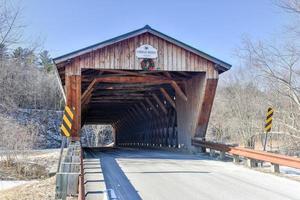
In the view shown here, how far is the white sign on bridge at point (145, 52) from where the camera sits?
10.6 m

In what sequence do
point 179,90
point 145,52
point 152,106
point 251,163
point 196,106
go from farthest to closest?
point 152,106
point 179,90
point 196,106
point 145,52
point 251,163

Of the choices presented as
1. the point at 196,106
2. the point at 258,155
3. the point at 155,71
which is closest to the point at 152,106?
the point at 196,106

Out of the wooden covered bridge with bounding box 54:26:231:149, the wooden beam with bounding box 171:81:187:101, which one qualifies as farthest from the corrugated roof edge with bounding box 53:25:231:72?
the wooden beam with bounding box 171:81:187:101

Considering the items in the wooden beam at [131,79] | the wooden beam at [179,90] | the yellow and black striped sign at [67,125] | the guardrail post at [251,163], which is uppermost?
Answer: the wooden beam at [131,79]

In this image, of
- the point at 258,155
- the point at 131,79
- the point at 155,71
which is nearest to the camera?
the point at 258,155

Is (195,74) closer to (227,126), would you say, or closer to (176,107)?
(176,107)

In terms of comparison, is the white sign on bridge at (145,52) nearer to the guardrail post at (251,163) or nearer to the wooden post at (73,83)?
the wooden post at (73,83)

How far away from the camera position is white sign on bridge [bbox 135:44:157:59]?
10.6m

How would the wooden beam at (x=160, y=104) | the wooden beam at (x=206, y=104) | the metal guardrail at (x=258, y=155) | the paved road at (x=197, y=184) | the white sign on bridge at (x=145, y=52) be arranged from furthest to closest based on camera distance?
the wooden beam at (x=160, y=104) → the wooden beam at (x=206, y=104) → the white sign on bridge at (x=145, y=52) → the metal guardrail at (x=258, y=155) → the paved road at (x=197, y=184)

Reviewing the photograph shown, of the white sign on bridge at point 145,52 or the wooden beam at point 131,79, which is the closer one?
the white sign on bridge at point 145,52

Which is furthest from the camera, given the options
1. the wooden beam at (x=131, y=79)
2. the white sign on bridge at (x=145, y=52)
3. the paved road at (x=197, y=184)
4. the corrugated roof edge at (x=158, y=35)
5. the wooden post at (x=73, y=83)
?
the wooden beam at (x=131, y=79)

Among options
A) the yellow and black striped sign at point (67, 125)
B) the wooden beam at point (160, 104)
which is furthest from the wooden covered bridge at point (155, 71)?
the yellow and black striped sign at point (67, 125)

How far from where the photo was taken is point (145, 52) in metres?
10.7

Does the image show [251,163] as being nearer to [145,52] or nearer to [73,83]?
[145,52]
